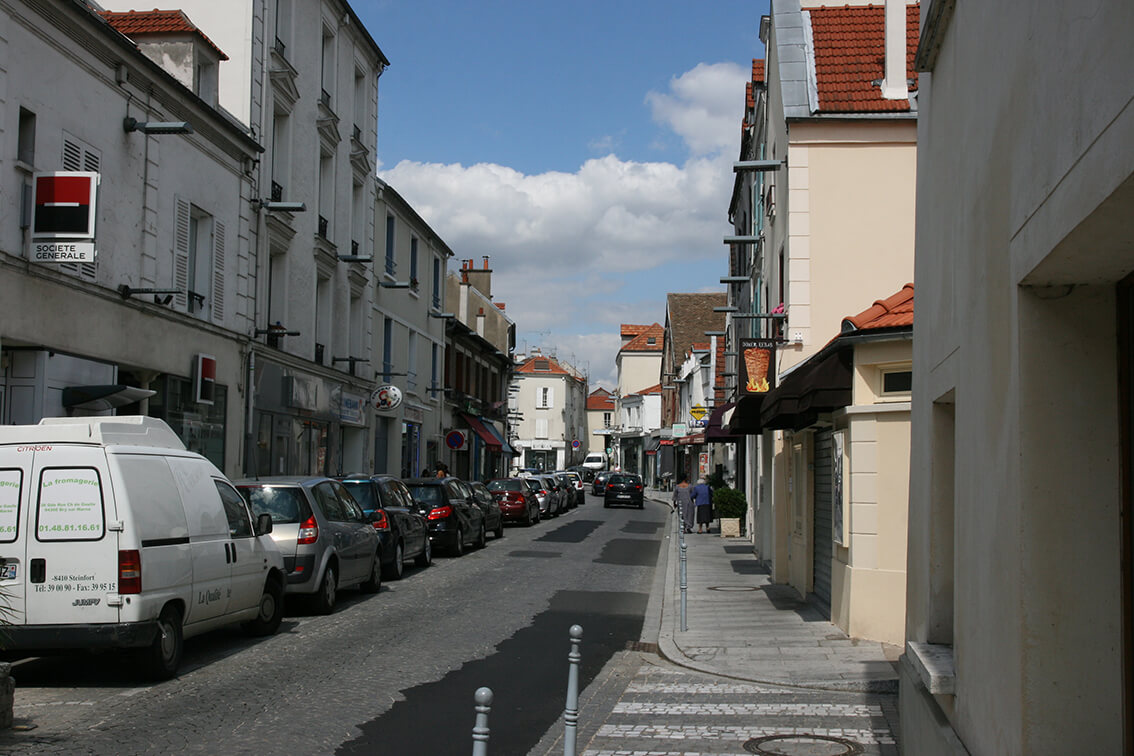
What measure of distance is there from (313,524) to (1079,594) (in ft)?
38.0

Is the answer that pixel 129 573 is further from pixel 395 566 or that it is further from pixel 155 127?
pixel 155 127

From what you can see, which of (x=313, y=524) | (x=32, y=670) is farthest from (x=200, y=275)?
(x=32, y=670)

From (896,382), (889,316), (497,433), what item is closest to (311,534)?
(896,382)

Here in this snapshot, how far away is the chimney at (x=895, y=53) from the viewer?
17812 mm

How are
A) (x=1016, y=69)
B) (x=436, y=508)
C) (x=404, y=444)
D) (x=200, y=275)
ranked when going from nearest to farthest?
(x=1016, y=69), (x=200, y=275), (x=436, y=508), (x=404, y=444)

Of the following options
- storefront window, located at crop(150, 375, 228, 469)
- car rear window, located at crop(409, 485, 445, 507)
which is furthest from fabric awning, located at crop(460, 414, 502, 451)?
storefront window, located at crop(150, 375, 228, 469)

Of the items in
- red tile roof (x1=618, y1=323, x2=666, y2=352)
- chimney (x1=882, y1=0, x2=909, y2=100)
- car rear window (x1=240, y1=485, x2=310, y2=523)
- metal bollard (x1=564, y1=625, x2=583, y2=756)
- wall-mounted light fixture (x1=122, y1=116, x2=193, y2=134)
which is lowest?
metal bollard (x1=564, y1=625, x2=583, y2=756)

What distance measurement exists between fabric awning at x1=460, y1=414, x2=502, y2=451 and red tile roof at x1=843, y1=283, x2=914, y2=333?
35991mm

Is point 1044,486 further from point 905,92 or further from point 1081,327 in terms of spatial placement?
point 905,92

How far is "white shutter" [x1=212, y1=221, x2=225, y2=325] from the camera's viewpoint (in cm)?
2164

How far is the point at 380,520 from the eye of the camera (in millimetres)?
18047

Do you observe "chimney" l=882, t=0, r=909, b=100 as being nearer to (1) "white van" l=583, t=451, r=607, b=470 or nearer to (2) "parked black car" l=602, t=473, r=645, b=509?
(2) "parked black car" l=602, t=473, r=645, b=509

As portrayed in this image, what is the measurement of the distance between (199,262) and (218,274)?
547mm

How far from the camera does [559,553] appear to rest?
24.3m
